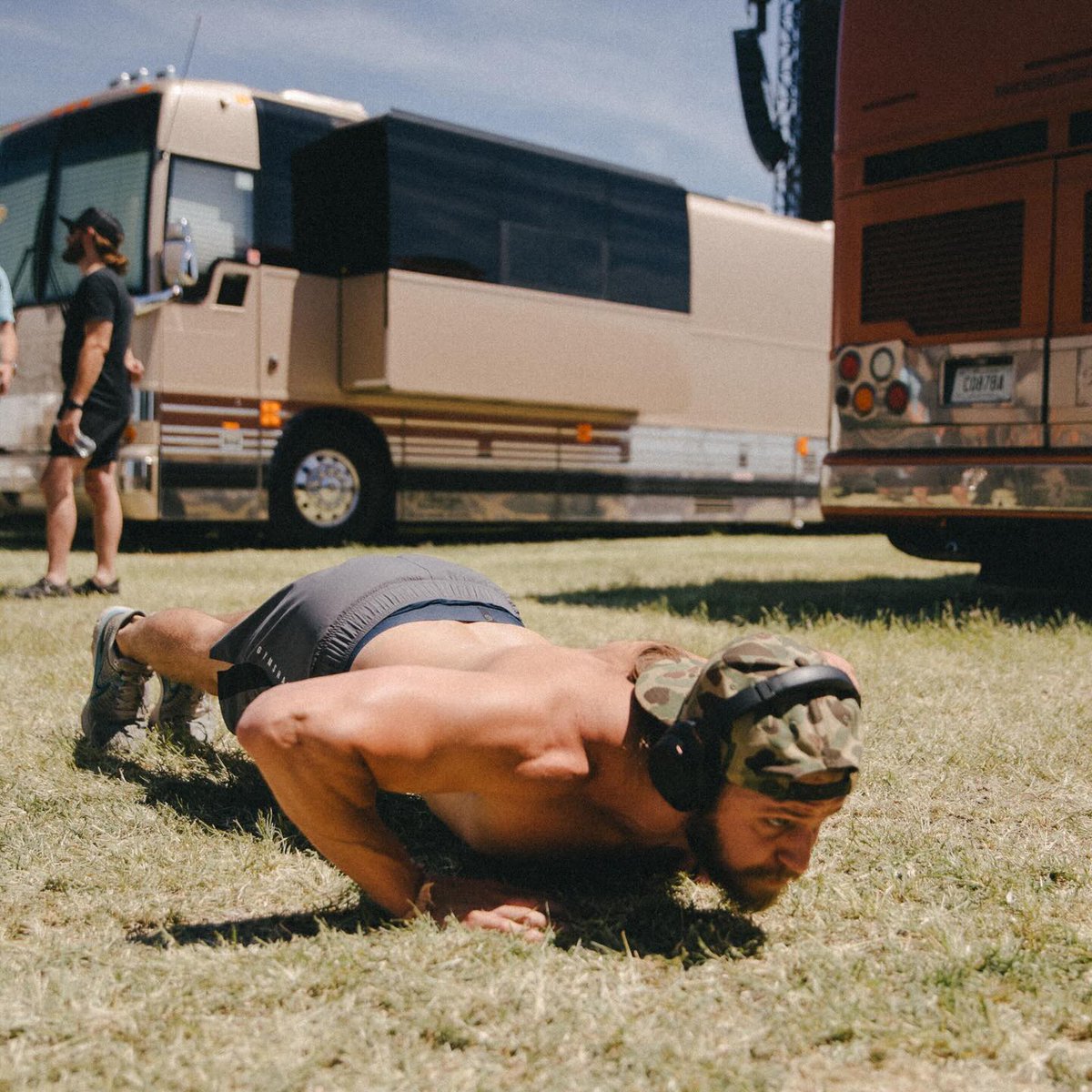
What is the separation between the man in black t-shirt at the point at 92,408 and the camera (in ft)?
20.9

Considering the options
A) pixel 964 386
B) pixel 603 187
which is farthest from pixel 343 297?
pixel 964 386

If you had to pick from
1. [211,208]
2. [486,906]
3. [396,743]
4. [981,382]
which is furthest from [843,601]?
[211,208]

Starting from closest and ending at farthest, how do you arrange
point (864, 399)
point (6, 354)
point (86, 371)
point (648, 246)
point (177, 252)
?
point (864, 399), point (86, 371), point (6, 354), point (177, 252), point (648, 246)

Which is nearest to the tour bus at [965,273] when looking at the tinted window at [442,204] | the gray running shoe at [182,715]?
the gray running shoe at [182,715]

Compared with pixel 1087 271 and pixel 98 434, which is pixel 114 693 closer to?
pixel 98 434

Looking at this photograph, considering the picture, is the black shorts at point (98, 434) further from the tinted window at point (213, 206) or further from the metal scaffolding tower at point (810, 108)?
the metal scaffolding tower at point (810, 108)

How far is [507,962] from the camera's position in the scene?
1.97 metres

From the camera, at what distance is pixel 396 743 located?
1888 millimetres

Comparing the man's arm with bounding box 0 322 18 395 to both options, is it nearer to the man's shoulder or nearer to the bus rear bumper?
the man's shoulder

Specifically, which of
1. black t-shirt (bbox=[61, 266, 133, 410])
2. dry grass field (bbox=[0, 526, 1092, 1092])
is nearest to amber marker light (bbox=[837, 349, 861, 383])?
dry grass field (bbox=[0, 526, 1092, 1092])

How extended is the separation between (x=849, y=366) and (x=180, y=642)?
4.21m

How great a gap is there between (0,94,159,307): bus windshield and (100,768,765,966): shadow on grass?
729 centimetres

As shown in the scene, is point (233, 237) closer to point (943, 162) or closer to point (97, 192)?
point (97, 192)

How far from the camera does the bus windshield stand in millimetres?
9258
